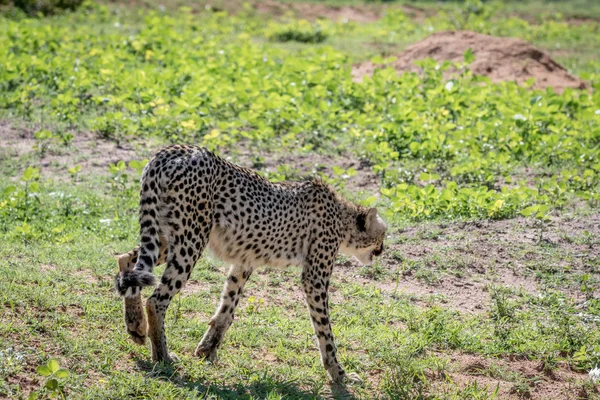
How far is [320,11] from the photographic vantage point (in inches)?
883

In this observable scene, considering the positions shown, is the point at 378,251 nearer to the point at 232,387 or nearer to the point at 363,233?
the point at 363,233

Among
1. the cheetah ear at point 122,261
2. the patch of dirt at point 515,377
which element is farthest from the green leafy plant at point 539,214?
the cheetah ear at point 122,261

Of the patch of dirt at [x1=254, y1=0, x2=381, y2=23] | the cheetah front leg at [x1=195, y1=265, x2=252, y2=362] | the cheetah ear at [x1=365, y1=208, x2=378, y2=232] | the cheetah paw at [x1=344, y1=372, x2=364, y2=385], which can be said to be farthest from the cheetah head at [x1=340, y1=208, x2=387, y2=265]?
the patch of dirt at [x1=254, y1=0, x2=381, y2=23]

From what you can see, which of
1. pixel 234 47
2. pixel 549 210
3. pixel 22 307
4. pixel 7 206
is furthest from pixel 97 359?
pixel 234 47

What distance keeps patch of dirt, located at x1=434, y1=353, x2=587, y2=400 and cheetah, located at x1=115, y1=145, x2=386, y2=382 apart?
37.7 inches

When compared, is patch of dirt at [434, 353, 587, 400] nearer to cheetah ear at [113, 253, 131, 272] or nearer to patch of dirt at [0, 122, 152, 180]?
cheetah ear at [113, 253, 131, 272]

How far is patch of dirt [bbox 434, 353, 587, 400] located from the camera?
645cm

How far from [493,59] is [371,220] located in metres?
7.97

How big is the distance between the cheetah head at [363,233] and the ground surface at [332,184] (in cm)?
53

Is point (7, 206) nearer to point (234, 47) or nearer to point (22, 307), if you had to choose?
point (22, 307)

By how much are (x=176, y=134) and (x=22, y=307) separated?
5.12 meters

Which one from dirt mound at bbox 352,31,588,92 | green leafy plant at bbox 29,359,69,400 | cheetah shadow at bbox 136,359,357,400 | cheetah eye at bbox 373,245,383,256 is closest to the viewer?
green leafy plant at bbox 29,359,69,400

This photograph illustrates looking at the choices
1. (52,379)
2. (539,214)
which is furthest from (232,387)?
(539,214)

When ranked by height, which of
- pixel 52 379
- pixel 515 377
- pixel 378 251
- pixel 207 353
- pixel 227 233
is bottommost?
pixel 515 377
